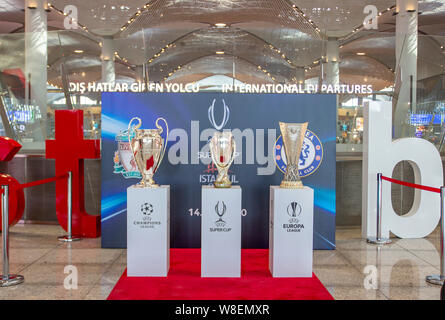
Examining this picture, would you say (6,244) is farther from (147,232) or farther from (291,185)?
(291,185)

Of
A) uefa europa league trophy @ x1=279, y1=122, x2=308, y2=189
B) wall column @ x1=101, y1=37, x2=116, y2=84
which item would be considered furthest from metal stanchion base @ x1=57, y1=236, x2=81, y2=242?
wall column @ x1=101, y1=37, x2=116, y2=84

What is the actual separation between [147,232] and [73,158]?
2.19 m

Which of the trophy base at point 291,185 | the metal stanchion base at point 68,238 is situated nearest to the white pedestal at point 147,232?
the trophy base at point 291,185

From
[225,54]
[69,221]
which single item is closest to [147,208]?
[69,221]

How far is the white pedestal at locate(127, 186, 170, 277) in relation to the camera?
3.99m

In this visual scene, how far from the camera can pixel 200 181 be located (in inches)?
196

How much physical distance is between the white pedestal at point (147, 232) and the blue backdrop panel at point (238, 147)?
3.17 feet

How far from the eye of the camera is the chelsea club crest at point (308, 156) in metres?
4.92

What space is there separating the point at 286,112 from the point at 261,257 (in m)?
1.56

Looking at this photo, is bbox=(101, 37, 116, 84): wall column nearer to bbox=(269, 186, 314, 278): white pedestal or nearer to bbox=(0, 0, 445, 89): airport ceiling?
bbox=(0, 0, 445, 89): airport ceiling

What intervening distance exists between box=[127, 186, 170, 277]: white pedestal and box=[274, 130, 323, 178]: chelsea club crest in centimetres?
147

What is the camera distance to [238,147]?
4.98 m

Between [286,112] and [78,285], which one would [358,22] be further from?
[78,285]

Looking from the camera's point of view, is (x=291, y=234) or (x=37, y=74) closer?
(x=291, y=234)
